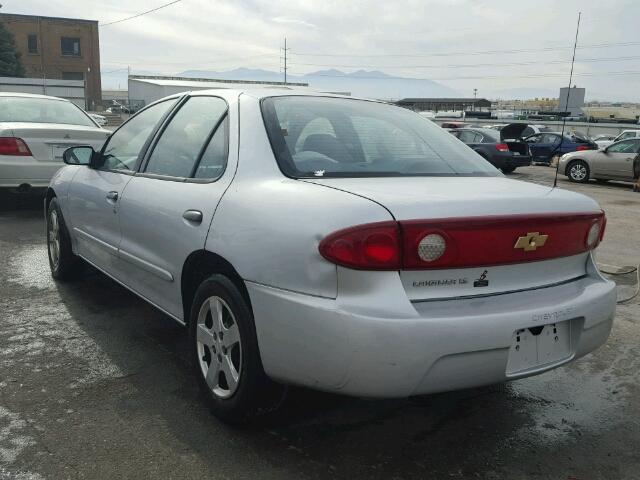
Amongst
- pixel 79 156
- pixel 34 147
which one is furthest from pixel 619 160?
pixel 79 156

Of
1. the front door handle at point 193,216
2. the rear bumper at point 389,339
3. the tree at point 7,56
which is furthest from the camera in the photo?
the tree at point 7,56

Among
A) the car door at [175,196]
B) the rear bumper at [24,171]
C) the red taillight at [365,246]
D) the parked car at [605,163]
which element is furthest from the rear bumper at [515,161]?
the red taillight at [365,246]

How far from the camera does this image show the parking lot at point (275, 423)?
2500 mm

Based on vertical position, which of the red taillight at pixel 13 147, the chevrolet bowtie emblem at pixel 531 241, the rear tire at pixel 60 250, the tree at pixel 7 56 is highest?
the tree at pixel 7 56

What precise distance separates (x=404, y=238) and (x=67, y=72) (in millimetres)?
65401

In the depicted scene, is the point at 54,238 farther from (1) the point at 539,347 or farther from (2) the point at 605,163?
(2) the point at 605,163

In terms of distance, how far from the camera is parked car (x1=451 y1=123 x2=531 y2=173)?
18.6m

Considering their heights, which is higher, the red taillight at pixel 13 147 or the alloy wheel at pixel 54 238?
the red taillight at pixel 13 147

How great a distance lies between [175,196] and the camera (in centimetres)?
312

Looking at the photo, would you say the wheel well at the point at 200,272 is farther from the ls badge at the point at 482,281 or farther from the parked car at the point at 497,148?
the parked car at the point at 497,148

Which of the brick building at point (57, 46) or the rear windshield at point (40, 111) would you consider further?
the brick building at point (57, 46)

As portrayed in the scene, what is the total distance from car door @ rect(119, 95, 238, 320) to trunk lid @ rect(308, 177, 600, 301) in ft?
2.14

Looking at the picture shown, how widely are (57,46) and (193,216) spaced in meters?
64.3

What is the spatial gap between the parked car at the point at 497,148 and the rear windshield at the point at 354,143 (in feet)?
51.3
